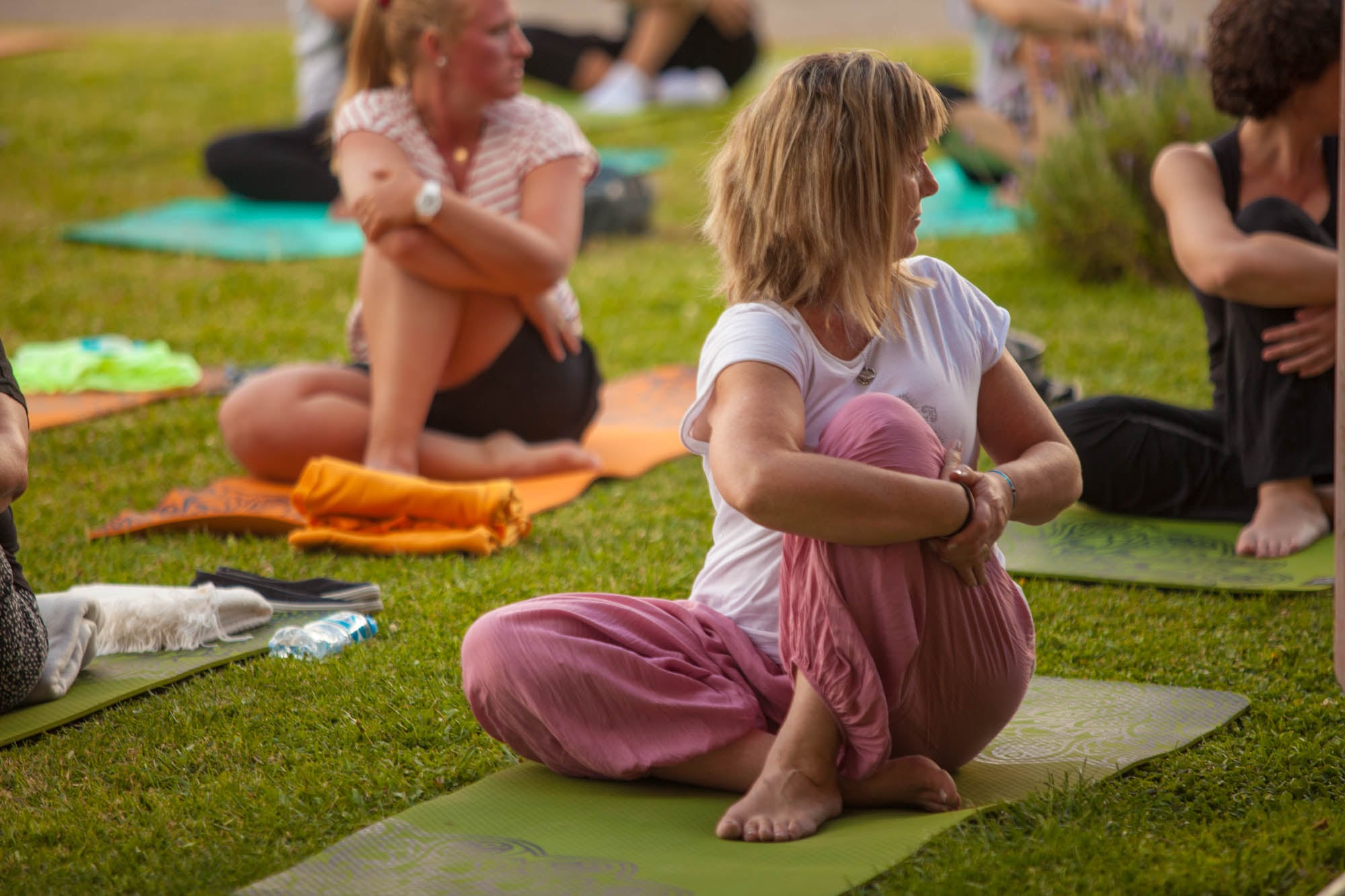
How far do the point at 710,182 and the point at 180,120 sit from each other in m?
9.03

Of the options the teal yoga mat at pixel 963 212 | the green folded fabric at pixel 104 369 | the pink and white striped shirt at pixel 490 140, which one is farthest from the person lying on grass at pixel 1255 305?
the green folded fabric at pixel 104 369

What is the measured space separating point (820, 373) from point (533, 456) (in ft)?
7.16

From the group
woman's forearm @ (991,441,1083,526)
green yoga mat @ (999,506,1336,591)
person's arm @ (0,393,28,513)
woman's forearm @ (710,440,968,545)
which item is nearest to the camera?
woman's forearm @ (710,440,968,545)

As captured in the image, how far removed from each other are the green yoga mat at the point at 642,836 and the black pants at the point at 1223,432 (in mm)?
1167

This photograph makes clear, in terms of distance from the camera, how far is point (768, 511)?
6.42 ft

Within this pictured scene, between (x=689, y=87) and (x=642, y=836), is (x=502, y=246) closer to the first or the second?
(x=642, y=836)

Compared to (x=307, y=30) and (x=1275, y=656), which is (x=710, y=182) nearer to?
(x=1275, y=656)

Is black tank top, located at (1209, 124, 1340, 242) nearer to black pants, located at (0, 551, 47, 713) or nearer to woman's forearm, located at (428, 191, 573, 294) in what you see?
woman's forearm, located at (428, 191, 573, 294)

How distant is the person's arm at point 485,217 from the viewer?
380cm

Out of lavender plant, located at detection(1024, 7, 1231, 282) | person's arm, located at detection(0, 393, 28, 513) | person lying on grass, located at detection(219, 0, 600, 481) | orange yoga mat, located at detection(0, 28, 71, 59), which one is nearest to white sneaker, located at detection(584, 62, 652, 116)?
orange yoga mat, located at detection(0, 28, 71, 59)

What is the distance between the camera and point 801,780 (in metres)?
2.07

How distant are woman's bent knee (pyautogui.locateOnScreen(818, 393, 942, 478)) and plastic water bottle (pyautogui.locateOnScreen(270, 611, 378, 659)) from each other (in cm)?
129

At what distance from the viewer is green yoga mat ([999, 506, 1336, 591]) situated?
3.24 m

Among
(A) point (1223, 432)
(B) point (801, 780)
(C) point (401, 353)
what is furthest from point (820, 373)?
(C) point (401, 353)
